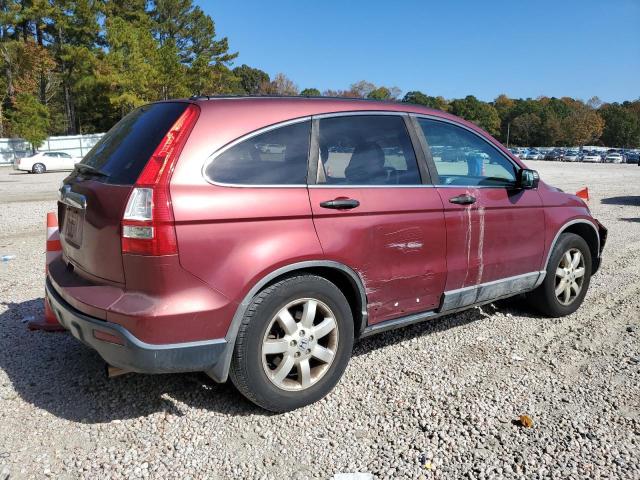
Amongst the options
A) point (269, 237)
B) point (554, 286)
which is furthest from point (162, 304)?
point (554, 286)

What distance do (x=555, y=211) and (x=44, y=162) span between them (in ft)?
114

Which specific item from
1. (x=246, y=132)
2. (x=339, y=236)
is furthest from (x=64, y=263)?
(x=339, y=236)

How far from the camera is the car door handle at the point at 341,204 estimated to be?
3139 millimetres

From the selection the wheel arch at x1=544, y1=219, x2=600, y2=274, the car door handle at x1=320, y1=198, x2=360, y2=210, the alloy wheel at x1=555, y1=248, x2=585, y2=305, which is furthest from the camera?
the alloy wheel at x1=555, y1=248, x2=585, y2=305

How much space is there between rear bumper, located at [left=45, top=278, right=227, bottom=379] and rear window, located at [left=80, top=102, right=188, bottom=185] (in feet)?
2.53

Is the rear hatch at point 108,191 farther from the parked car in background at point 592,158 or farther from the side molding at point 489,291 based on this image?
the parked car in background at point 592,158

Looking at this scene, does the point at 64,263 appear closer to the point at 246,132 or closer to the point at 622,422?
the point at 246,132

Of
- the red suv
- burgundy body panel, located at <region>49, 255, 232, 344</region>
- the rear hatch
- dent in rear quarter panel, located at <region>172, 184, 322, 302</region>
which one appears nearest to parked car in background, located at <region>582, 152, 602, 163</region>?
the red suv

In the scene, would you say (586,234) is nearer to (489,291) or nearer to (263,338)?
(489,291)

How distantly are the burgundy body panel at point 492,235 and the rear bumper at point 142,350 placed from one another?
185cm

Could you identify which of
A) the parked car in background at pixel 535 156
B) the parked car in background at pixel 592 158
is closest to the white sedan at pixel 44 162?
the parked car in background at pixel 592 158

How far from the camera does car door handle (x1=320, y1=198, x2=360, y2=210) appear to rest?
3139mm

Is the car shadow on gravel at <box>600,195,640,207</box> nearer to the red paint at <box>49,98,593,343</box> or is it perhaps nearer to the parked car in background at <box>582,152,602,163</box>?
the red paint at <box>49,98,593,343</box>

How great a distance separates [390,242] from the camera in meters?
3.42
